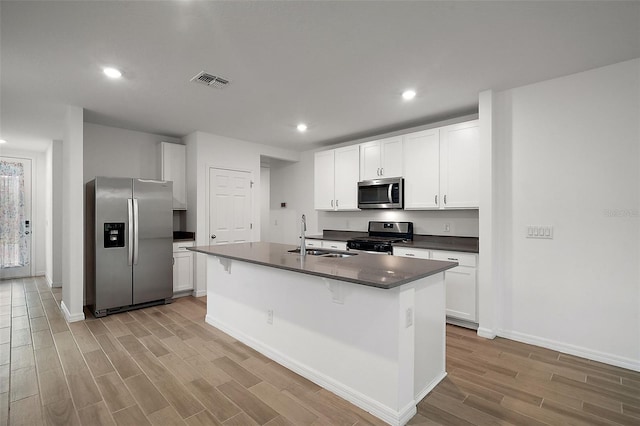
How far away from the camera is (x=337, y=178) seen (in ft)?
17.0

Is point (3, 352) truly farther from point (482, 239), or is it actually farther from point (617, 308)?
point (617, 308)

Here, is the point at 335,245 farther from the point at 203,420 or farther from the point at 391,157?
the point at 203,420

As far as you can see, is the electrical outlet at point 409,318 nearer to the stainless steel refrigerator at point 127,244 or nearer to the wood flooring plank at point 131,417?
the wood flooring plank at point 131,417

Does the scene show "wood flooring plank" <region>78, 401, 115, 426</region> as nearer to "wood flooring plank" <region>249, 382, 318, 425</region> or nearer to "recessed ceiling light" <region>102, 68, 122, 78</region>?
"wood flooring plank" <region>249, 382, 318, 425</region>

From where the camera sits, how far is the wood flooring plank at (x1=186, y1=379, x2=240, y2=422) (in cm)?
198

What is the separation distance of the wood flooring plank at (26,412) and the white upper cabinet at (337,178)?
4026 millimetres

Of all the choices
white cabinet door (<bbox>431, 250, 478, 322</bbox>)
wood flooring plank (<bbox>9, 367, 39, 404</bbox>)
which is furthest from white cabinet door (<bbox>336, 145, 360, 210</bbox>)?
wood flooring plank (<bbox>9, 367, 39, 404</bbox>)

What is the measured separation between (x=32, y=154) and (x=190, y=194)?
3938 mm

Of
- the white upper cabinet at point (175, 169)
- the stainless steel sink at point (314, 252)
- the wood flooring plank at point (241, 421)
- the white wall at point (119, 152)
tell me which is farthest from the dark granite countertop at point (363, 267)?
the white wall at point (119, 152)

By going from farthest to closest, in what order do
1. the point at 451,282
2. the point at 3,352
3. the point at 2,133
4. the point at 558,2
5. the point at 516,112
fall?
the point at 2,133 → the point at 451,282 → the point at 516,112 → the point at 3,352 → the point at 558,2

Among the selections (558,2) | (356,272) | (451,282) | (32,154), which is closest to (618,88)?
(558,2)

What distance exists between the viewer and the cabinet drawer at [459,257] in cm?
332

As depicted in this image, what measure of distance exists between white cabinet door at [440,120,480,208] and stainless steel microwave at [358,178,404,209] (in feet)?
1.94

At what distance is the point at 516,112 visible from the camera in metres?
3.14
